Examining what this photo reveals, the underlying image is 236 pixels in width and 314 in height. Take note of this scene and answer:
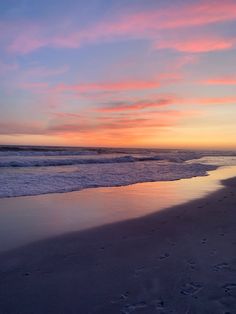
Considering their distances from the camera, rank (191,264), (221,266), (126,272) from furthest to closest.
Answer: (191,264)
(221,266)
(126,272)

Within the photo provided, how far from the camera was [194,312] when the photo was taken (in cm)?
286

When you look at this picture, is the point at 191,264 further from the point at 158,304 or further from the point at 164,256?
the point at 158,304

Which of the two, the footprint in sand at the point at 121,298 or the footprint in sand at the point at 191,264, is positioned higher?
the footprint in sand at the point at 191,264

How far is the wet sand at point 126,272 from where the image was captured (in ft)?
9.97

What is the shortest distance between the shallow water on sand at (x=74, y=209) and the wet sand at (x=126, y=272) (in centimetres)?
53

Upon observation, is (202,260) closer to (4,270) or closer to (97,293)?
(97,293)

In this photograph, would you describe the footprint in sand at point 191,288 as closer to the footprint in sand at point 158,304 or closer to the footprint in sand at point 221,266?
the footprint in sand at point 158,304

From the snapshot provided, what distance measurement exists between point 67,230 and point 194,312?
10.5 feet

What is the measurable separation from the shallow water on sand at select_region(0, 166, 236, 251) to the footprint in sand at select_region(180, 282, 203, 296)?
265 centimetres

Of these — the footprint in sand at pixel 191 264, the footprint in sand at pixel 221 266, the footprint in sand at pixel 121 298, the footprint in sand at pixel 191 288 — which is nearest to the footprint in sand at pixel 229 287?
the footprint in sand at pixel 191 288

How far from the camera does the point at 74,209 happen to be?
7418mm

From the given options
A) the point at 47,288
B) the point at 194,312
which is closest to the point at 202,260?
the point at 194,312

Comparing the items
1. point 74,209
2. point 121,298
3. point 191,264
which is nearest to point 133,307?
point 121,298

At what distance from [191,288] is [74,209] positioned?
4.49 meters
